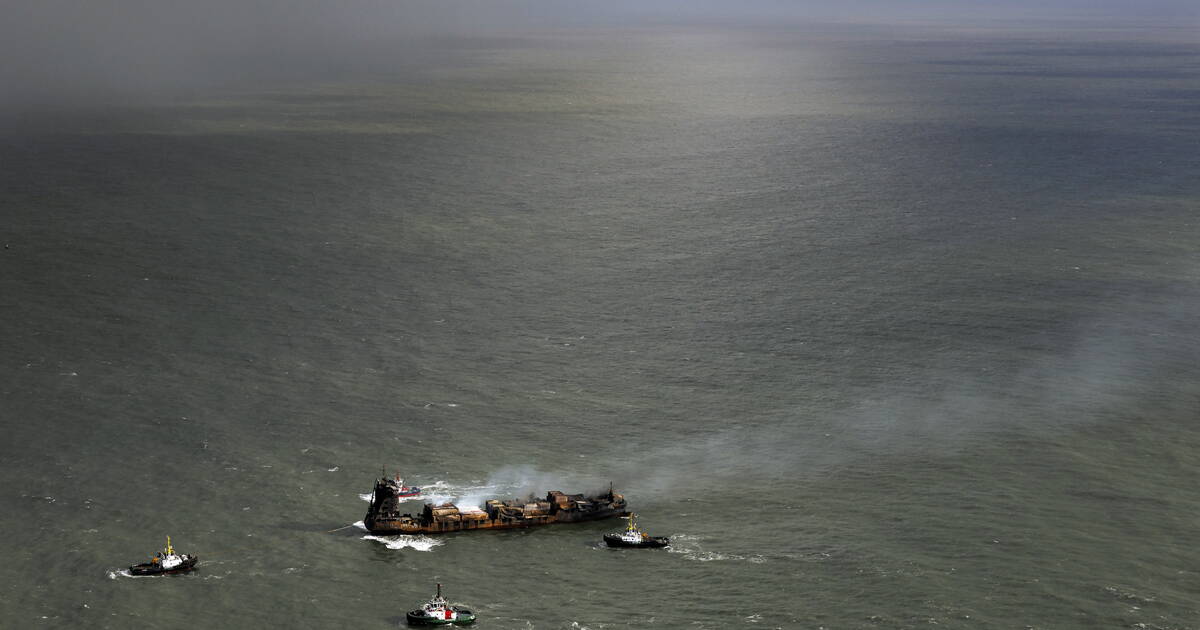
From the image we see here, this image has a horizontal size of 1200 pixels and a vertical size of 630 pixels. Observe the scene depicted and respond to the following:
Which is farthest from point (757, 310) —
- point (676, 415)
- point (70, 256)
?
point (70, 256)

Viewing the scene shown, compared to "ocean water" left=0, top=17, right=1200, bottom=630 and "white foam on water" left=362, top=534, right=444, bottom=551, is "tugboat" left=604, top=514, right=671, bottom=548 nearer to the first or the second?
"ocean water" left=0, top=17, right=1200, bottom=630

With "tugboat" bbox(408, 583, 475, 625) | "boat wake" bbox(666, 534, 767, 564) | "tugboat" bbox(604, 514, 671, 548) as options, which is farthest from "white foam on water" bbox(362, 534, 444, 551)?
"boat wake" bbox(666, 534, 767, 564)

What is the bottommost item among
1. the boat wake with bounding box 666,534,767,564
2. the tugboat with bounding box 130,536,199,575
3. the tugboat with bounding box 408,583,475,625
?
the tugboat with bounding box 408,583,475,625

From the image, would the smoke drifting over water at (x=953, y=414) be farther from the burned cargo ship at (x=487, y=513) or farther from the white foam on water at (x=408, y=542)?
the white foam on water at (x=408, y=542)

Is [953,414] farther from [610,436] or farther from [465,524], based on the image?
[465,524]

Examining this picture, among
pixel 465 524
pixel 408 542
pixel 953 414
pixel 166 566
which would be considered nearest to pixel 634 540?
pixel 465 524

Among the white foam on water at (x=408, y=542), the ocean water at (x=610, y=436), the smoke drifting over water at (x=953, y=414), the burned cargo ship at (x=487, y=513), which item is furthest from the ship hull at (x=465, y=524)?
the smoke drifting over water at (x=953, y=414)
